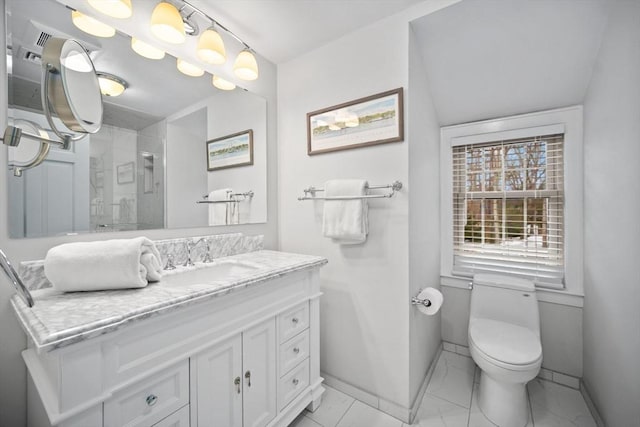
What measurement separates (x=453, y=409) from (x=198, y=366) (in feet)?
4.97

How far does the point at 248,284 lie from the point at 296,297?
384 millimetres

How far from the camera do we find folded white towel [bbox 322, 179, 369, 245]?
1.54 m

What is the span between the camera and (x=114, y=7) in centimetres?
114

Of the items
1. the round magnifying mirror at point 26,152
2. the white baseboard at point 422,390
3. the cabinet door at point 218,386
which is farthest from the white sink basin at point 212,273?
the white baseboard at point 422,390

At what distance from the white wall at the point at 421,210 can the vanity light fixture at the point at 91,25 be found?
57.7 inches

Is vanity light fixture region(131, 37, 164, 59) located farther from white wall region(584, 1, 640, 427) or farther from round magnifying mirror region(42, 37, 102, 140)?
white wall region(584, 1, 640, 427)

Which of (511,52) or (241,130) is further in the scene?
(241,130)

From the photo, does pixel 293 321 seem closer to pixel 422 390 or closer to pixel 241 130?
pixel 422 390

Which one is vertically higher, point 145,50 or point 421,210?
point 145,50

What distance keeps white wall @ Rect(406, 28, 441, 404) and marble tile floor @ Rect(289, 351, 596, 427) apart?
140 millimetres

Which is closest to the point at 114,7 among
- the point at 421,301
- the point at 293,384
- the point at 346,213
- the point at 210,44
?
the point at 210,44

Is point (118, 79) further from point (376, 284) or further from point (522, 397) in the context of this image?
point (522, 397)

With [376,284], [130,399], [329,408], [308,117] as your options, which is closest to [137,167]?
[130,399]

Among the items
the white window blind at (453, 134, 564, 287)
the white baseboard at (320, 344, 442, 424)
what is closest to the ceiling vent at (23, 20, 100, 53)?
the white baseboard at (320, 344, 442, 424)
